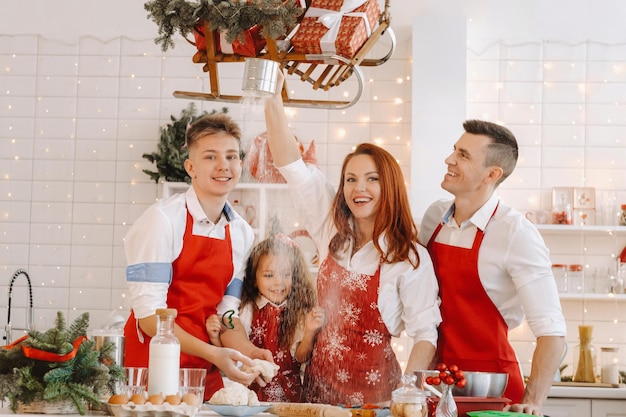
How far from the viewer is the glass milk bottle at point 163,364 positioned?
226 centimetres

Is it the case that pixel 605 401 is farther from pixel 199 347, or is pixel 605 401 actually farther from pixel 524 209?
pixel 199 347

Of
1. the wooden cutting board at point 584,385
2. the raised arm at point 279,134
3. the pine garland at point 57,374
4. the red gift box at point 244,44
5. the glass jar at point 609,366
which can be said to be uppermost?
the red gift box at point 244,44

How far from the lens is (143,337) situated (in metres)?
3.07

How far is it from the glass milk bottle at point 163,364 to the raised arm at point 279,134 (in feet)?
2.82

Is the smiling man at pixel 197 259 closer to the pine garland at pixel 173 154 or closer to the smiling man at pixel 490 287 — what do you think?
the smiling man at pixel 490 287

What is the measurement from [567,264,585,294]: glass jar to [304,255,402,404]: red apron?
7.87 ft

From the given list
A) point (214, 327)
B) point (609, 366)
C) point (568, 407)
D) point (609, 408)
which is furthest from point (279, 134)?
point (609, 366)

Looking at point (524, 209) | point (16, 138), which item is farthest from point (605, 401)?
point (16, 138)

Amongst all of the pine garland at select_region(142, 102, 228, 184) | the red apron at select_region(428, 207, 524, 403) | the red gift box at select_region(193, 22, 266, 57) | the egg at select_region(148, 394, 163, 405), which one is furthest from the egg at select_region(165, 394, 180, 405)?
the pine garland at select_region(142, 102, 228, 184)

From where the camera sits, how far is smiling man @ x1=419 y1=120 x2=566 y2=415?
3070 millimetres

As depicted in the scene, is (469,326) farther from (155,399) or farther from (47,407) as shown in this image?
(47,407)

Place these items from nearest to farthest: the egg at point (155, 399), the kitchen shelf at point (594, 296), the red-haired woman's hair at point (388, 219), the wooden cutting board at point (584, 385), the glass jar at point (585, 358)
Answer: the egg at point (155, 399) → the red-haired woman's hair at point (388, 219) → the wooden cutting board at point (584, 385) → the glass jar at point (585, 358) → the kitchen shelf at point (594, 296)

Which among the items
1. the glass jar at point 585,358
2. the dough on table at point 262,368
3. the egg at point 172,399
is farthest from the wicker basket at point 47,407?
the glass jar at point 585,358

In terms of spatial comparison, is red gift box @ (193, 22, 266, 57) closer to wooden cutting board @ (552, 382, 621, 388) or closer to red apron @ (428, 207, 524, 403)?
red apron @ (428, 207, 524, 403)
